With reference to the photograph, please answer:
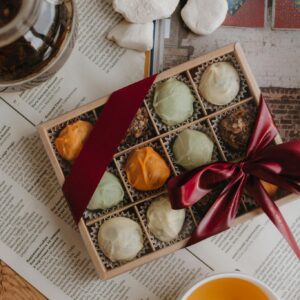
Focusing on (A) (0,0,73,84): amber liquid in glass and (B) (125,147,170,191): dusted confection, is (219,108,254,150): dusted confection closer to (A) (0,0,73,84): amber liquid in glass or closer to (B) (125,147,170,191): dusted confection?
(B) (125,147,170,191): dusted confection

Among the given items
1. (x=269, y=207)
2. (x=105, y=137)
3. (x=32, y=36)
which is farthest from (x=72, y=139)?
(x=269, y=207)

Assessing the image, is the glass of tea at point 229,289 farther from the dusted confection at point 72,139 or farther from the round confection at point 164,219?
the dusted confection at point 72,139

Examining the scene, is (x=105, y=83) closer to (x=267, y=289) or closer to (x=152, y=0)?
(x=152, y=0)

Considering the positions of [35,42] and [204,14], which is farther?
[204,14]

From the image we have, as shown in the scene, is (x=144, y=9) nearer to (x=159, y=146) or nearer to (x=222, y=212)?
(x=159, y=146)

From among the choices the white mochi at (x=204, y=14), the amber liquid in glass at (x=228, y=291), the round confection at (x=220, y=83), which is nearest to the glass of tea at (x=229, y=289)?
the amber liquid in glass at (x=228, y=291)

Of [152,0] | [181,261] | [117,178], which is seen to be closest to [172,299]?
[181,261]
